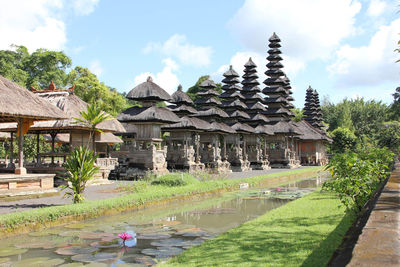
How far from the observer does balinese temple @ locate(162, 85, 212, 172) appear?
85.3ft

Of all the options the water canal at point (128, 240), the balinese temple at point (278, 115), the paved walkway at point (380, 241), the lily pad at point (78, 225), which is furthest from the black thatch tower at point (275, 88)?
the paved walkway at point (380, 241)

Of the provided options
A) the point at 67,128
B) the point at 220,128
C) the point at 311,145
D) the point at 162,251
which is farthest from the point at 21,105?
the point at 311,145

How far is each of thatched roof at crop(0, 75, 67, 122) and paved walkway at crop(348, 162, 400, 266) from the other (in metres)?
11.6

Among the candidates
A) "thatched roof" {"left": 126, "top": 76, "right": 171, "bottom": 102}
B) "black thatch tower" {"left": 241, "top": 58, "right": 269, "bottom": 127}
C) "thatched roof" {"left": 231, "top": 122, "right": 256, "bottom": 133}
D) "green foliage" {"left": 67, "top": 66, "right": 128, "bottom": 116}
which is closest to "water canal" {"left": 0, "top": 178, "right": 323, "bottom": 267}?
"thatched roof" {"left": 126, "top": 76, "right": 171, "bottom": 102}

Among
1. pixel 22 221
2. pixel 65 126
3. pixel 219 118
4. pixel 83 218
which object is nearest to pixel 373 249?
pixel 22 221

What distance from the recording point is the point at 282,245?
6.14 metres

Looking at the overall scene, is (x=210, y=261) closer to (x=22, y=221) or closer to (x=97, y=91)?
(x=22, y=221)

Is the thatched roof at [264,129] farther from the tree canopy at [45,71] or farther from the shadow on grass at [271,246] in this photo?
the shadow on grass at [271,246]

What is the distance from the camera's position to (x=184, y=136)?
26688 mm

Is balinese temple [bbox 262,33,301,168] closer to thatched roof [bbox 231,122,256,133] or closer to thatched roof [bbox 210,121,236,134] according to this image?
thatched roof [bbox 231,122,256,133]

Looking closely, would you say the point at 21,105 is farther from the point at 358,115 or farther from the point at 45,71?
the point at 358,115

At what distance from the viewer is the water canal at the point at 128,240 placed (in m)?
6.72

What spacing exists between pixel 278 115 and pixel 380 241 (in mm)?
38067

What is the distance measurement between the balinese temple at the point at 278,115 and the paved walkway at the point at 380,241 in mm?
33820
